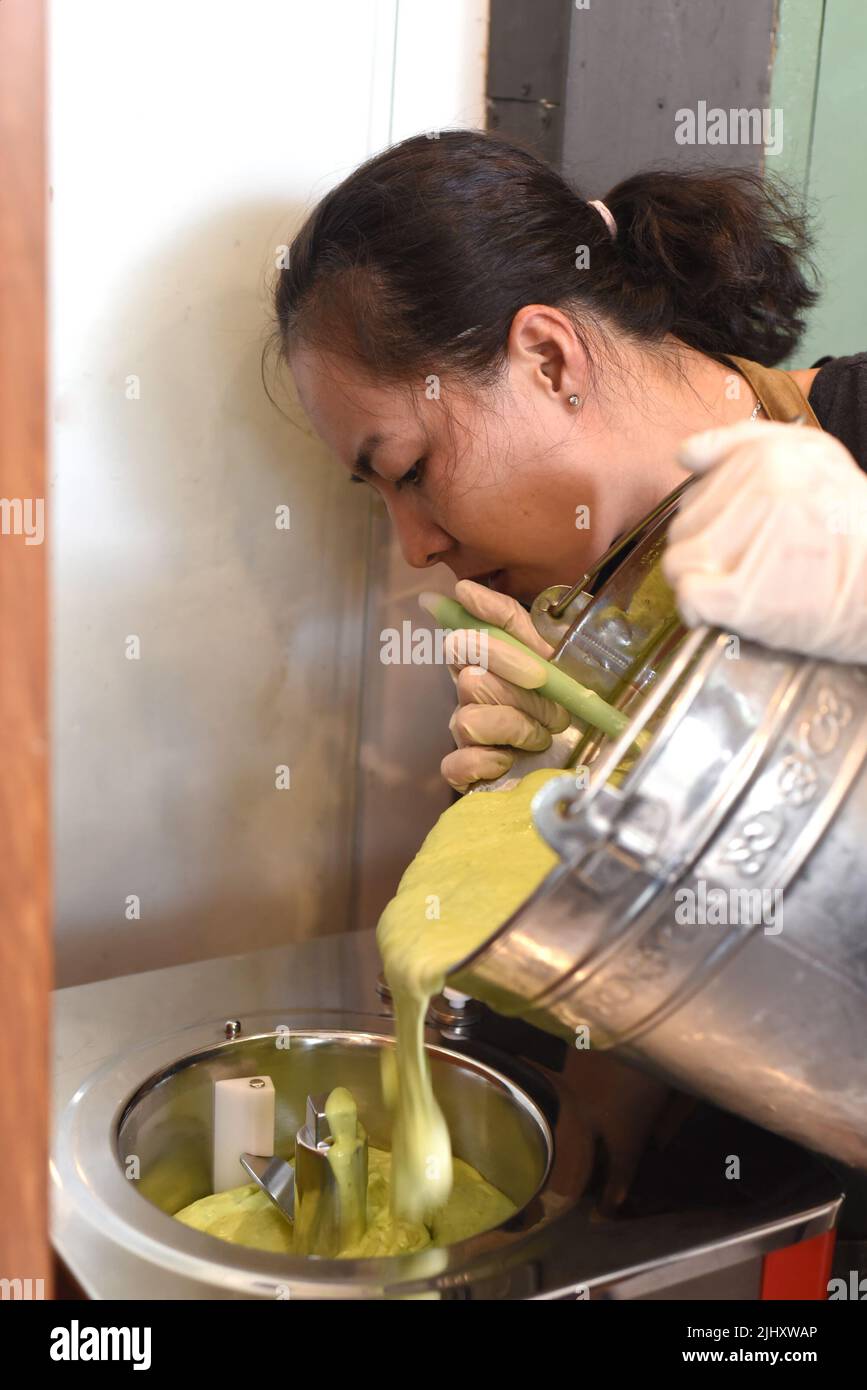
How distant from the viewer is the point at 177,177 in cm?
125

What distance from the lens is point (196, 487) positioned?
134 centimetres

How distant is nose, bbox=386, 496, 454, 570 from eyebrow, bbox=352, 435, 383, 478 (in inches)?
1.9

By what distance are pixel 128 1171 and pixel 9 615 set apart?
2.09ft

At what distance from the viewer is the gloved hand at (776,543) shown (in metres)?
0.65

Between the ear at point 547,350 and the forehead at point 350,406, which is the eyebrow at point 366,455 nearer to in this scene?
the forehead at point 350,406

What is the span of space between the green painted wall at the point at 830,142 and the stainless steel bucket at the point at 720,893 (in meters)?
1.01

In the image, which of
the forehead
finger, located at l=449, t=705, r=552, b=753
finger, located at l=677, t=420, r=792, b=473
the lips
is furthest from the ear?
finger, located at l=677, t=420, r=792, b=473

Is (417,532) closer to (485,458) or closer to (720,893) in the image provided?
(485,458)

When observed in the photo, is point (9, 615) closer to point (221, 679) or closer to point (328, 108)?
point (221, 679)

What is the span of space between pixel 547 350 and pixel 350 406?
0.19 m

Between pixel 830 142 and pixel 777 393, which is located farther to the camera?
pixel 830 142

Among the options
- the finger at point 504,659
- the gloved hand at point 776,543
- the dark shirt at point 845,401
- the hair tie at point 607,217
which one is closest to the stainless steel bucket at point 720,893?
the gloved hand at point 776,543

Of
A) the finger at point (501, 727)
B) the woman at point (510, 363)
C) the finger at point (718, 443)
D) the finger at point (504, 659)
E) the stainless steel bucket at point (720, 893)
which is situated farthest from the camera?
the woman at point (510, 363)

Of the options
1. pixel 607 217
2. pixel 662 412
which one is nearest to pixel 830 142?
pixel 607 217
